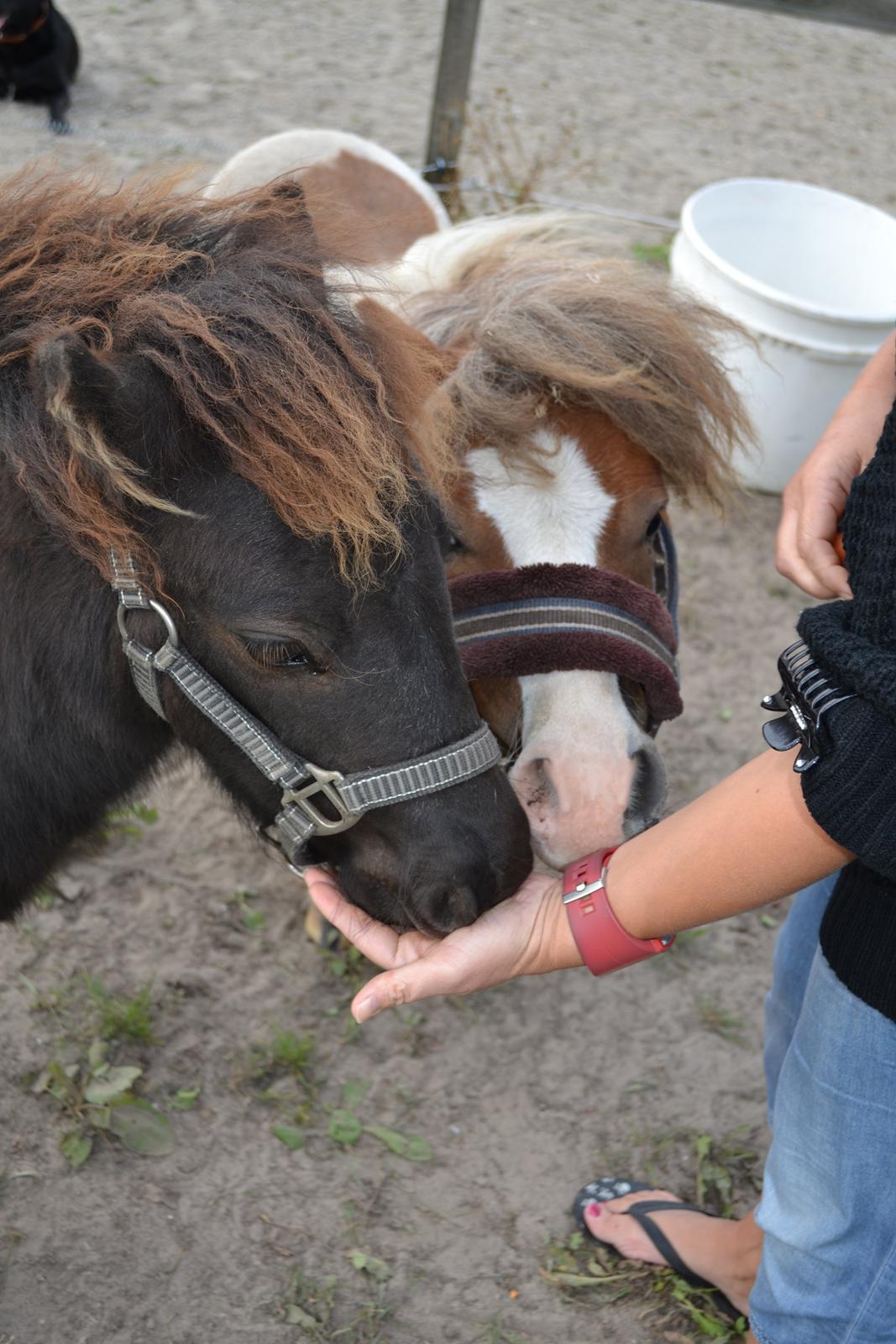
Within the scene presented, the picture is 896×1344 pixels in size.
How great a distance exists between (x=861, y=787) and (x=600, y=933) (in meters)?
0.51

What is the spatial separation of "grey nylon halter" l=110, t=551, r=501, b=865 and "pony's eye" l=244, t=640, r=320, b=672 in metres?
0.10

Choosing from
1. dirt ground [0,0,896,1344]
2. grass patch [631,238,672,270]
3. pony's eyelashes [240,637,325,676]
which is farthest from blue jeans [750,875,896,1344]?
grass patch [631,238,672,270]

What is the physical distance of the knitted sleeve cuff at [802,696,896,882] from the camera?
1.22 metres

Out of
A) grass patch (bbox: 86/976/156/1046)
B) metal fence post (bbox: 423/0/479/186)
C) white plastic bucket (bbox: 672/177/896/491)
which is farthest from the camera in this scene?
metal fence post (bbox: 423/0/479/186)

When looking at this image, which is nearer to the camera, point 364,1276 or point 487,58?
point 364,1276

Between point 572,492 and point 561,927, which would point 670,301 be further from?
point 561,927

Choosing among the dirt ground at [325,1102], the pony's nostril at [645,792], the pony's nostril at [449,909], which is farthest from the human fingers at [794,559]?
the dirt ground at [325,1102]

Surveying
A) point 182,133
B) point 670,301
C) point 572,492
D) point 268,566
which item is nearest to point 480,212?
point 182,133

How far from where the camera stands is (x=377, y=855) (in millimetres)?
1734

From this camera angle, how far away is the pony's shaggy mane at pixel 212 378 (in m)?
1.45

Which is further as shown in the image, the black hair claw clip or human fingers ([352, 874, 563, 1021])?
human fingers ([352, 874, 563, 1021])

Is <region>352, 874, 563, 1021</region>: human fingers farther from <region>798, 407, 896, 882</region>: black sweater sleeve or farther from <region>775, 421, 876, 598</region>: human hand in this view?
<region>775, 421, 876, 598</region>: human hand

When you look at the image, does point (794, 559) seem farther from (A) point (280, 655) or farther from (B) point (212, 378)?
(B) point (212, 378)

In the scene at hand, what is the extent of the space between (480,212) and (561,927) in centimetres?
489
